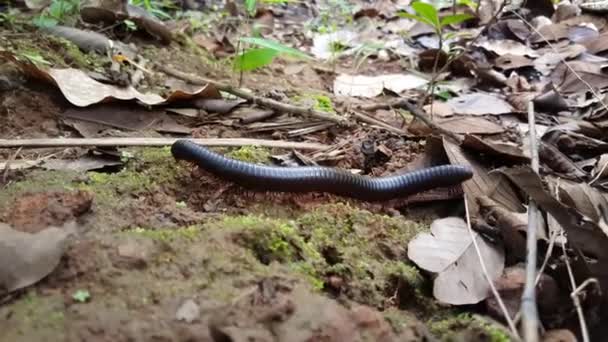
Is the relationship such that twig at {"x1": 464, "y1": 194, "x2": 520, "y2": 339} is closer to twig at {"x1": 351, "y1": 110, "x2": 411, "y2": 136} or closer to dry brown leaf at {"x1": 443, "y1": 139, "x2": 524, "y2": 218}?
dry brown leaf at {"x1": 443, "y1": 139, "x2": 524, "y2": 218}

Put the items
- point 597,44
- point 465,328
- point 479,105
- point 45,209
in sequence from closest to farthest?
point 465,328
point 45,209
point 479,105
point 597,44

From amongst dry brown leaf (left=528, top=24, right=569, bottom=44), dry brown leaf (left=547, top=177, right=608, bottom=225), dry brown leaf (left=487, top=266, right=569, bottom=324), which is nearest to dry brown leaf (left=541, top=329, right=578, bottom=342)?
dry brown leaf (left=487, top=266, right=569, bottom=324)

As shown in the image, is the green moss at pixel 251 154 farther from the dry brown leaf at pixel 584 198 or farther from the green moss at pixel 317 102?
the dry brown leaf at pixel 584 198

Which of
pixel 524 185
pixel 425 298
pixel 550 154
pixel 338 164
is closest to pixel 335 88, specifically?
pixel 338 164

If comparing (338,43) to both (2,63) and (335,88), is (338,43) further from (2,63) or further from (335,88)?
(2,63)

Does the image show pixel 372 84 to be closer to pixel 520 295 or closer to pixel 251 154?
pixel 251 154

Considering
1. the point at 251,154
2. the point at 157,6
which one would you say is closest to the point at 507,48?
the point at 251,154
